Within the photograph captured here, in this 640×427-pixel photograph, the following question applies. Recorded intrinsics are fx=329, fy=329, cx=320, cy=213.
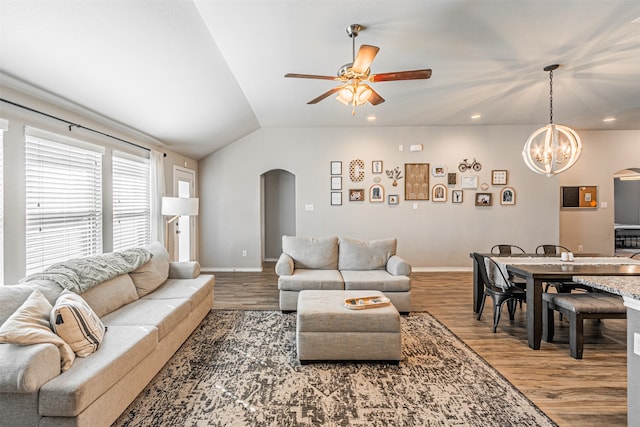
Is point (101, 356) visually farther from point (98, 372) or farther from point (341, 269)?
point (341, 269)

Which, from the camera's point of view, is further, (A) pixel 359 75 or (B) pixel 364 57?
(A) pixel 359 75

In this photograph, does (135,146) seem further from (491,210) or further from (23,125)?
(491,210)

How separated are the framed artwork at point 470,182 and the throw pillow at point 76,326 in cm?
633

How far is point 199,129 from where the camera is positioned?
5184mm

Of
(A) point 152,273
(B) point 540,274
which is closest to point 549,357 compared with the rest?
(B) point 540,274

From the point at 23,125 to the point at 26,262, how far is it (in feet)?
3.75

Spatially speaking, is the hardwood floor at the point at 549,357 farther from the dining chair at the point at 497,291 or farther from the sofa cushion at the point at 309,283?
the sofa cushion at the point at 309,283

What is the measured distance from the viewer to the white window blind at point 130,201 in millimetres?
4148

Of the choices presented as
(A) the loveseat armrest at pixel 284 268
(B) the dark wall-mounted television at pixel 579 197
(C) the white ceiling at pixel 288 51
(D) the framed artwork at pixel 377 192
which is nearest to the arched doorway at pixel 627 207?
(B) the dark wall-mounted television at pixel 579 197

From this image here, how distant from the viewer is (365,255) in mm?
4672

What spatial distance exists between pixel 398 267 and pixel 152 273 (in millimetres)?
2903

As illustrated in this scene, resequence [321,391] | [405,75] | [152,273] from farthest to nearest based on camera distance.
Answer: [152,273] < [405,75] < [321,391]

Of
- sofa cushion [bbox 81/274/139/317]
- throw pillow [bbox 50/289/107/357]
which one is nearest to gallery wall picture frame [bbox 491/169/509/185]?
sofa cushion [bbox 81/274/139/317]

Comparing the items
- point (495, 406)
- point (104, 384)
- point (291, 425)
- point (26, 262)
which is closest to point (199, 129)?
point (26, 262)
